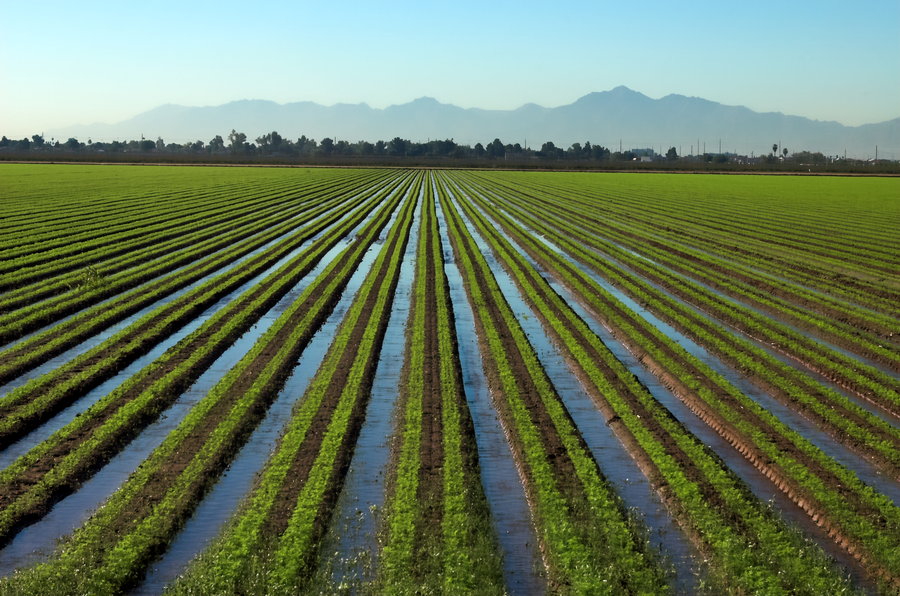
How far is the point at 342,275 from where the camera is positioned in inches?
1024

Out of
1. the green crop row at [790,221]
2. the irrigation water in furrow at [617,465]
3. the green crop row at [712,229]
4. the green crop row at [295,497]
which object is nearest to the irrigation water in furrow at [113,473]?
the green crop row at [295,497]

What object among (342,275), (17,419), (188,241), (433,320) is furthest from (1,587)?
(188,241)

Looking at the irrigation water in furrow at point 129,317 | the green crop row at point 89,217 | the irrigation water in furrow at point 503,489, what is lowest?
the irrigation water in furrow at point 503,489

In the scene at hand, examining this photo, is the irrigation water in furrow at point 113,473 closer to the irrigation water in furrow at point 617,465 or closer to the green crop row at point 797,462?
the irrigation water in furrow at point 617,465

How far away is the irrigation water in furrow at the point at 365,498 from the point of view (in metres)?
8.14

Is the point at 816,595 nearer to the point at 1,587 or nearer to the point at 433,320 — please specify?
the point at 1,587

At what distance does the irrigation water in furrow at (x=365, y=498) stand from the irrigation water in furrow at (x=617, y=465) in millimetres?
3247

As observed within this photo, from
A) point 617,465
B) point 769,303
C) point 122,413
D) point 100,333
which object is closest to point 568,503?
point 617,465

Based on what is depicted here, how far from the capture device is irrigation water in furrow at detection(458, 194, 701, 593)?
28.3 feet

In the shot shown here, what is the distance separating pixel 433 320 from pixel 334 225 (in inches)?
954

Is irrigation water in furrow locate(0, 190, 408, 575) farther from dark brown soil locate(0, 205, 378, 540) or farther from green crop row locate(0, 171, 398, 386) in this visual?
green crop row locate(0, 171, 398, 386)

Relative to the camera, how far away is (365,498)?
32.2ft

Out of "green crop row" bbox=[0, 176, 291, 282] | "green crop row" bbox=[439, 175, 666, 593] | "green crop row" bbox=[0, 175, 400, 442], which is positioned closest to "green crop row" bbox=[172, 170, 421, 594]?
"green crop row" bbox=[439, 175, 666, 593]

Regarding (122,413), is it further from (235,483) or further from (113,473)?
(235,483)
